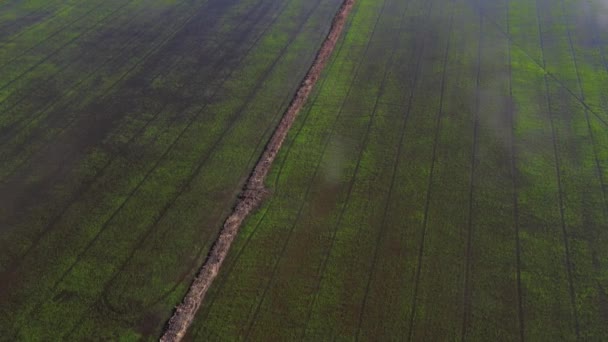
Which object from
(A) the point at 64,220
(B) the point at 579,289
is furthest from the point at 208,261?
(B) the point at 579,289

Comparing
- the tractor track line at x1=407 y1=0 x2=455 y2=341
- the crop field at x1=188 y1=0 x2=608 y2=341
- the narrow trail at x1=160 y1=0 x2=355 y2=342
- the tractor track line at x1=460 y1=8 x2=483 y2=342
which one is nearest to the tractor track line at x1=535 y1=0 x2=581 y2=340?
the crop field at x1=188 y1=0 x2=608 y2=341

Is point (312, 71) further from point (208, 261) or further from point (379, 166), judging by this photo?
point (208, 261)

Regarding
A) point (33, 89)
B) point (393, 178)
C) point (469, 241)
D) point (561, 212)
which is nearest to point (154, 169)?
point (33, 89)

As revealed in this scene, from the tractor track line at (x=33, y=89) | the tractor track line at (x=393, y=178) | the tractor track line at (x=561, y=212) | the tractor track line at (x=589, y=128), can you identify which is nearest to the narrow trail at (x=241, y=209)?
the tractor track line at (x=393, y=178)

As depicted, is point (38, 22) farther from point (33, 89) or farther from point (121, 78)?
point (121, 78)

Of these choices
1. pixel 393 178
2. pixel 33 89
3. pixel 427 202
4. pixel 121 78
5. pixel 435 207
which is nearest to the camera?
pixel 435 207

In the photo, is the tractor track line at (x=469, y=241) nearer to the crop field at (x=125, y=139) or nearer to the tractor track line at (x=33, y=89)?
the crop field at (x=125, y=139)
